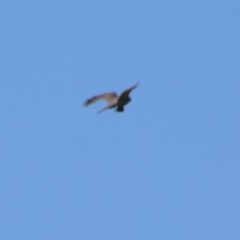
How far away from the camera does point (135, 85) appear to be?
59.1 meters

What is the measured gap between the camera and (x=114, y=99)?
201 feet

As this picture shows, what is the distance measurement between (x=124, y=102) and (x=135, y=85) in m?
2.15

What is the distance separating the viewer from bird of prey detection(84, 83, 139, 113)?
60.8 m

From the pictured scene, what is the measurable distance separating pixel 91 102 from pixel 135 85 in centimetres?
300

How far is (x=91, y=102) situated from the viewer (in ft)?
201

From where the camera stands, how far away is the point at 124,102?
61125 mm

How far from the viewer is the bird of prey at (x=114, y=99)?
200ft

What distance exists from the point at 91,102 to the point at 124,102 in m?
1.42
